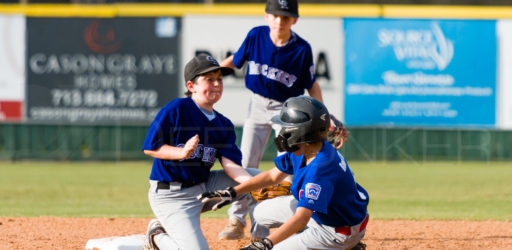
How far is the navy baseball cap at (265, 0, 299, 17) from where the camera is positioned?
18.8 ft

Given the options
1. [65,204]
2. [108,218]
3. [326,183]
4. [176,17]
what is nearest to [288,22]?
[326,183]

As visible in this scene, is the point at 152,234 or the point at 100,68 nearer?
the point at 152,234

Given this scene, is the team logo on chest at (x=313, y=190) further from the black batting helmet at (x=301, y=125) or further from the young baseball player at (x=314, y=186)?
the black batting helmet at (x=301, y=125)

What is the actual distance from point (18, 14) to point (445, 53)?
1095 cm

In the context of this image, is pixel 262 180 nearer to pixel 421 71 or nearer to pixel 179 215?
pixel 179 215

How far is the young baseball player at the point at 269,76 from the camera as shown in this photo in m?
6.00

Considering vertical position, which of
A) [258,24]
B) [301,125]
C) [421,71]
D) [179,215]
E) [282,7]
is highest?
[258,24]

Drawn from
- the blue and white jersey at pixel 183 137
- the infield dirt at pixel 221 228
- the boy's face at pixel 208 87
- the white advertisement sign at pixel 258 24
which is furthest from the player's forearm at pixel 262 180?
the white advertisement sign at pixel 258 24

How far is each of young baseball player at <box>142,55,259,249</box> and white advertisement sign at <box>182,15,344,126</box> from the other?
12.7m

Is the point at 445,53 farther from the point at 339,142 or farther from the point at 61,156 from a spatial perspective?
the point at 339,142

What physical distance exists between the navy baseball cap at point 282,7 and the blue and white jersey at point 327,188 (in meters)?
1.77

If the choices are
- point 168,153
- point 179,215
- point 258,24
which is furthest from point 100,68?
point 168,153

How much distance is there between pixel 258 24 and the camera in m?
17.6

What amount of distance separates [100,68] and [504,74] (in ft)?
33.9
